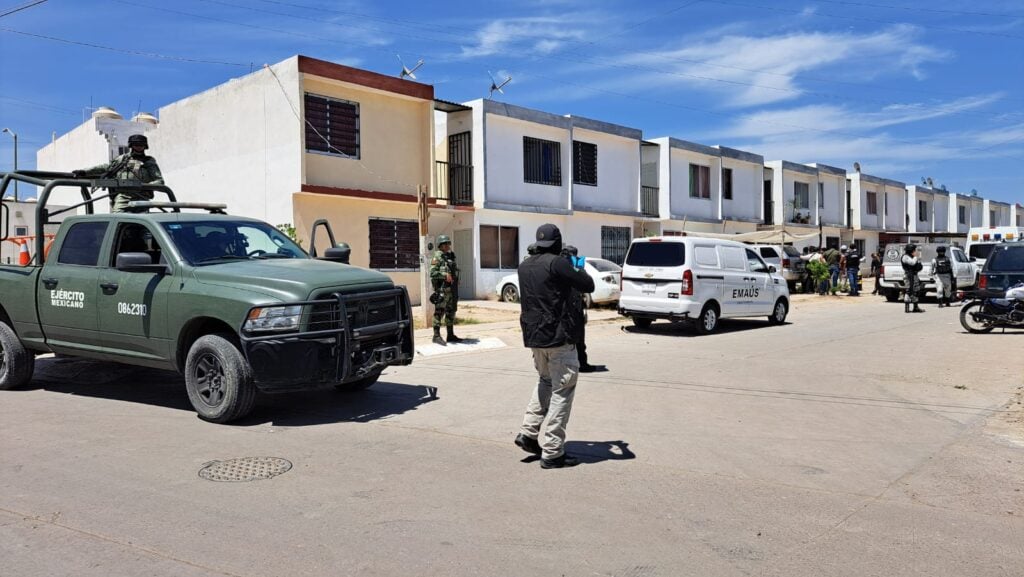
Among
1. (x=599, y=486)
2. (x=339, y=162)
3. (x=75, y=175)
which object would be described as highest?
(x=339, y=162)

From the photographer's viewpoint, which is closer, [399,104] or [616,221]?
[399,104]

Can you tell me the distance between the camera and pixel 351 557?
13.1 feet

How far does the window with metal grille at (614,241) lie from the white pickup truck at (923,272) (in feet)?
27.2

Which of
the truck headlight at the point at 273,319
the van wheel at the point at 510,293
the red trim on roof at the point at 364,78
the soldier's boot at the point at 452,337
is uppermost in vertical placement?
the red trim on roof at the point at 364,78

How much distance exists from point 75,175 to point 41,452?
179 inches

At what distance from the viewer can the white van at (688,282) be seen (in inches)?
569

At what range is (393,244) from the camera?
66.2 feet

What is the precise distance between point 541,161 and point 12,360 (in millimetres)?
17740

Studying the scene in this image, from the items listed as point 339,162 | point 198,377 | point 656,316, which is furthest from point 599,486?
point 339,162

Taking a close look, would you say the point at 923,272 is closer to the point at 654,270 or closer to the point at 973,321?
the point at 973,321

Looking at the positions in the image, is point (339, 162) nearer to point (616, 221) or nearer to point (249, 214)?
point (249, 214)

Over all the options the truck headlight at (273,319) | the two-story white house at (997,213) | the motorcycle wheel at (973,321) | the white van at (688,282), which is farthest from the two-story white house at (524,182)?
the two-story white house at (997,213)

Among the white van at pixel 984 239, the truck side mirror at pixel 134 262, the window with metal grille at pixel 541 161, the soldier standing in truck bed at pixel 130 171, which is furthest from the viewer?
the white van at pixel 984 239

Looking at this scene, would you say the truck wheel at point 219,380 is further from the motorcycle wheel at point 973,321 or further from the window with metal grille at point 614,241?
the window with metal grille at point 614,241
